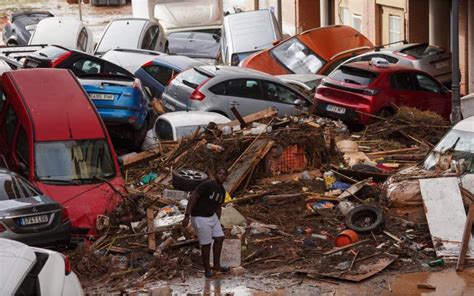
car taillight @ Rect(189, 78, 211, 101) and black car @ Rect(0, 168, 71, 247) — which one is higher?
black car @ Rect(0, 168, 71, 247)

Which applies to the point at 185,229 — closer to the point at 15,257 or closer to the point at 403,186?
the point at 403,186

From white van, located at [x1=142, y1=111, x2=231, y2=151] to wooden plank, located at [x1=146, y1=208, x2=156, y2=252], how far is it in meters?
4.34

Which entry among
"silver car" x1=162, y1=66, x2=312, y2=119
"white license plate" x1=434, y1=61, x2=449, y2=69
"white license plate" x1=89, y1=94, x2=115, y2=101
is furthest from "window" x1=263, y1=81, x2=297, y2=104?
"white license plate" x1=434, y1=61, x2=449, y2=69

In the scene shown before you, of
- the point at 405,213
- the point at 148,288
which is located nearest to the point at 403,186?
the point at 405,213

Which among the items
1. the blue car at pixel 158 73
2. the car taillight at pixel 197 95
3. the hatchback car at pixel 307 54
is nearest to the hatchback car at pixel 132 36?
the hatchback car at pixel 307 54

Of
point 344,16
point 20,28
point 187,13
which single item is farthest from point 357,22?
point 20,28

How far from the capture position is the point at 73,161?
17.6 m

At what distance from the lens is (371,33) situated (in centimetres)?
3694

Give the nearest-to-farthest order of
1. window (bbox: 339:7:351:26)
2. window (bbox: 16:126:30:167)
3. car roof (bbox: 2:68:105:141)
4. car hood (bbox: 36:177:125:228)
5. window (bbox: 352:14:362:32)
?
car hood (bbox: 36:177:125:228) → window (bbox: 16:126:30:167) → car roof (bbox: 2:68:105:141) → window (bbox: 352:14:362:32) → window (bbox: 339:7:351:26)

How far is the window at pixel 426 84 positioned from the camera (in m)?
24.7

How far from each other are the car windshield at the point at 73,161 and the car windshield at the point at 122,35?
15090 millimetres

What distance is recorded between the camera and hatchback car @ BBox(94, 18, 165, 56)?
1304 inches

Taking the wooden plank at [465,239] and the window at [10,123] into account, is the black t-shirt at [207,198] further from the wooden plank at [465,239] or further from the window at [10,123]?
the window at [10,123]

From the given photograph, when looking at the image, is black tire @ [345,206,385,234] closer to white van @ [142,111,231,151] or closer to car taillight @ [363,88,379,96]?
white van @ [142,111,231,151]
